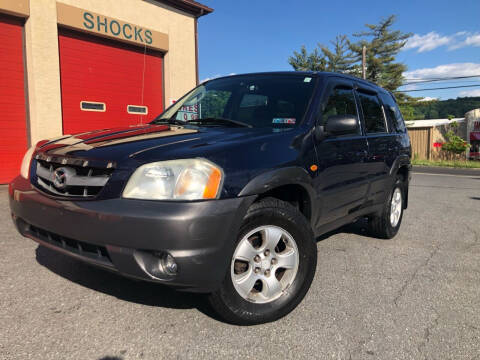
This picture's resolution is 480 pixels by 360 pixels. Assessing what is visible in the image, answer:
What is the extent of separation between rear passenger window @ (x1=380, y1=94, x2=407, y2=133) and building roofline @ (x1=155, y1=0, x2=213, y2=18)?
343 inches

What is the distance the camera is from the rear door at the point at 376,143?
148 inches

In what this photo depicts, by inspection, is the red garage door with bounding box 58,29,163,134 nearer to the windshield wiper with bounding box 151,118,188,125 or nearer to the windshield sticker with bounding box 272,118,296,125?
the windshield wiper with bounding box 151,118,188,125

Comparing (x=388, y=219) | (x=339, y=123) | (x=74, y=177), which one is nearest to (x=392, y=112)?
(x=388, y=219)

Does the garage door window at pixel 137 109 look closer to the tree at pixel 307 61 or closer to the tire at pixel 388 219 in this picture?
the tire at pixel 388 219

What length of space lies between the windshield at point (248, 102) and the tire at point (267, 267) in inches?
31.9

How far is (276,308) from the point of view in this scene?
2.38m

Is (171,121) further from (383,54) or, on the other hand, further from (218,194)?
(383,54)

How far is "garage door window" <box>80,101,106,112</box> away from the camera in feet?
30.9

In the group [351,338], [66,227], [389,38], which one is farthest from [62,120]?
[389,38]

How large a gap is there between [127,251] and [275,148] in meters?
1.14

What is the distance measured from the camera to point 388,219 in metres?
4.38

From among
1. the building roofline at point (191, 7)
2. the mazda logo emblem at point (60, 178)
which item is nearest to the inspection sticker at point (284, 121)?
the mazda logo emblem at point (60, 178)

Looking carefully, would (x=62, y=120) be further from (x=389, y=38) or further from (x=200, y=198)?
(x=389, y=38)

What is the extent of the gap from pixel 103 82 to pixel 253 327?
900 cm
